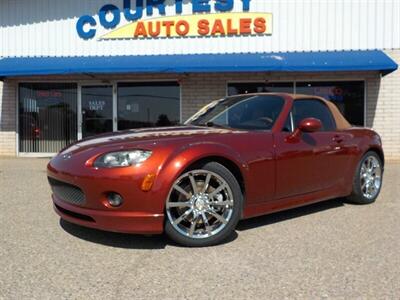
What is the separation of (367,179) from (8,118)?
10.5 meters

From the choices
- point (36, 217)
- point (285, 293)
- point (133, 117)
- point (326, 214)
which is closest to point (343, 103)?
point (133, 117)

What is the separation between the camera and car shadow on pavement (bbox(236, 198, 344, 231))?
5203mm

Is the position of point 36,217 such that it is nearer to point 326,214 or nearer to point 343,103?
point 326,214

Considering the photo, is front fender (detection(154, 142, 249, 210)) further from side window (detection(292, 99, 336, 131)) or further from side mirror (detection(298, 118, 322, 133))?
side window (detection(292, 99, 336, 131))

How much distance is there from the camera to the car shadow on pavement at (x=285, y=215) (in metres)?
5.20

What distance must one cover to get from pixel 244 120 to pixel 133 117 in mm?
8079

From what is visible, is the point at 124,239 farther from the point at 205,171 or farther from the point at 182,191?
the point at 205,171

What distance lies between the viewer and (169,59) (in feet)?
38.7

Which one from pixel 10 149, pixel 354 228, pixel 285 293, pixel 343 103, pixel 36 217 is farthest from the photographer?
pixel 10 149

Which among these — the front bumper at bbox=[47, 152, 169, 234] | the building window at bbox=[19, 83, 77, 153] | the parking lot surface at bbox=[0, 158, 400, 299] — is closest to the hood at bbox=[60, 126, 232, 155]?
the front bumper at bbox=[47, 152, 169, 234]

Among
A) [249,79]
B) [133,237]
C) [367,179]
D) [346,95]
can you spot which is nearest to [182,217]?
[133,237]

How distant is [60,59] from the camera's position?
12.6 meters

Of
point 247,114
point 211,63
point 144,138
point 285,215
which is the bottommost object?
point 285,215

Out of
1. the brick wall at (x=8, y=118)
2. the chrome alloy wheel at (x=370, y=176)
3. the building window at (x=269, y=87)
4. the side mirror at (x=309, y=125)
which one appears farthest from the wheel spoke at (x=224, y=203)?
the brick wall at (x=8, y=118)
